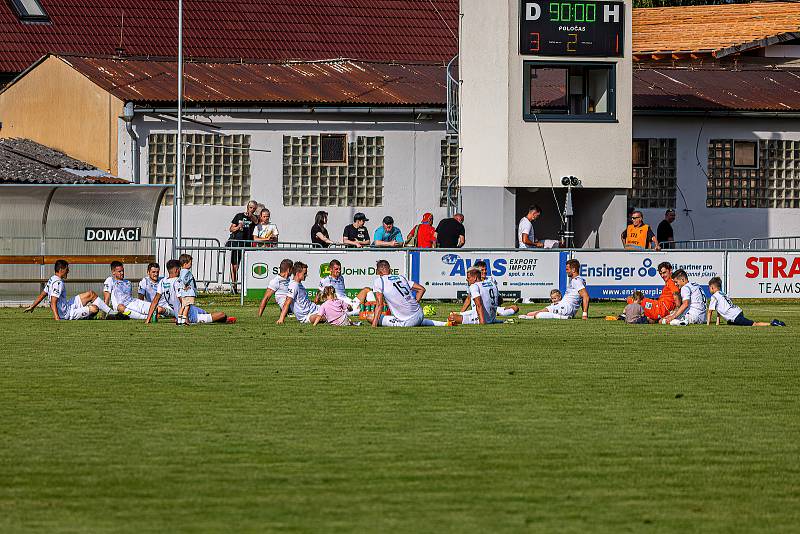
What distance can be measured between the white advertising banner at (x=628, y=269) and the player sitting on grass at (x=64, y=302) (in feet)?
31.1

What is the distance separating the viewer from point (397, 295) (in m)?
24.3

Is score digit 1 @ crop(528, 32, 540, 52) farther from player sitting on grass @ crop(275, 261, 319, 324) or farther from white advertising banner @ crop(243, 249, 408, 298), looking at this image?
player sitting on grass @ crop(275, 261, 319, 324)

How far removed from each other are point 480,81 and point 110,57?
39.7 feet

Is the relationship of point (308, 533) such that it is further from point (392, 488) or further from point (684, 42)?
point (684, 42)

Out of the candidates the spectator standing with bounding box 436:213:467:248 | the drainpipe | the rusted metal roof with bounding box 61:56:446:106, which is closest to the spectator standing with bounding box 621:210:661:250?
the spectator standing with bounding box 436:213:467:248

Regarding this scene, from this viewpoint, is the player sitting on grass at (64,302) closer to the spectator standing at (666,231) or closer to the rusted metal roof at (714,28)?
the spectator standing at (666,231)

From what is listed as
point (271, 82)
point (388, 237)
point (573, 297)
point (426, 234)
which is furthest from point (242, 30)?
point (573, 297)

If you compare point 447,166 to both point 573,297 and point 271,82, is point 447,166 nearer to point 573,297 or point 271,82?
point 271,82

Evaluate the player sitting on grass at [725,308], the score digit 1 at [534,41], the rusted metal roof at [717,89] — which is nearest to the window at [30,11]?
the rusted metal roof at [717,89]

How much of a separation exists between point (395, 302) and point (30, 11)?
27320 mm

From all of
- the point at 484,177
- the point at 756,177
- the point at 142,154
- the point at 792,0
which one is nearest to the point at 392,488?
the point at 484,177

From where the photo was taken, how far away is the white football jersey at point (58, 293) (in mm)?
25344

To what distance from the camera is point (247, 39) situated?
158 feet

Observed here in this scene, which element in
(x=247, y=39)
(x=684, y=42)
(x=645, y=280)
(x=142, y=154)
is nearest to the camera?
(x=645, y=280)
